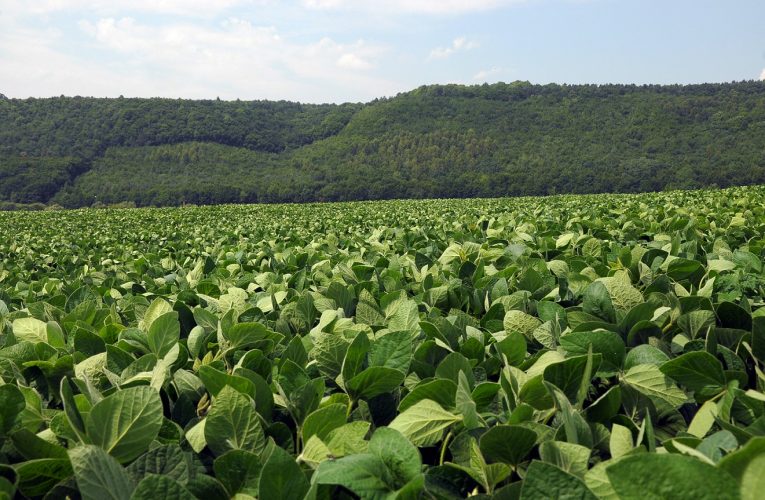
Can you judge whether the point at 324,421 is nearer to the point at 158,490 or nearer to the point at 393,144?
the point at 158,490

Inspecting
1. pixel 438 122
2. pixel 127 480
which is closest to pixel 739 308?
pixel 127 480

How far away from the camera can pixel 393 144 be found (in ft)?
403

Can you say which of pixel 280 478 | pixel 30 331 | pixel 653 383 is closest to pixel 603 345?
pixel 653 383

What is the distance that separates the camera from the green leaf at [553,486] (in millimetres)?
682

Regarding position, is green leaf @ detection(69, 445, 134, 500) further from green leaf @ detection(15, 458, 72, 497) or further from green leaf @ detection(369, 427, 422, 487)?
green leaf @ detection(369, 427, 422, 487)

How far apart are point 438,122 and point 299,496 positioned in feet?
450

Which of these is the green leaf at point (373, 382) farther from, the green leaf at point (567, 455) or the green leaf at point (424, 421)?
the green leaf at point (567, 455)

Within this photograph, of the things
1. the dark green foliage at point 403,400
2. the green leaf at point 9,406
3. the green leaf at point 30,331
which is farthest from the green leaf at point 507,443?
the green leaf at point 30,331

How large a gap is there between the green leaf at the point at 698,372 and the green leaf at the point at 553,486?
19.9 inches

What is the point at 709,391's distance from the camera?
1148 mm

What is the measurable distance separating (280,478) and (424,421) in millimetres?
314

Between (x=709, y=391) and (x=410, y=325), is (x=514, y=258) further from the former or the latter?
(x=709, y=391)

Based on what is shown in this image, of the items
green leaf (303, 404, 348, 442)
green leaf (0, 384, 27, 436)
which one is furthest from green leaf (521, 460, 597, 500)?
green leaf (0, 384, 27, 436)

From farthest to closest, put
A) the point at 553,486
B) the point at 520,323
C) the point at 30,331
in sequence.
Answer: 1. the point at 30,331
2. the point at 520,323
3. the point at 553,486
